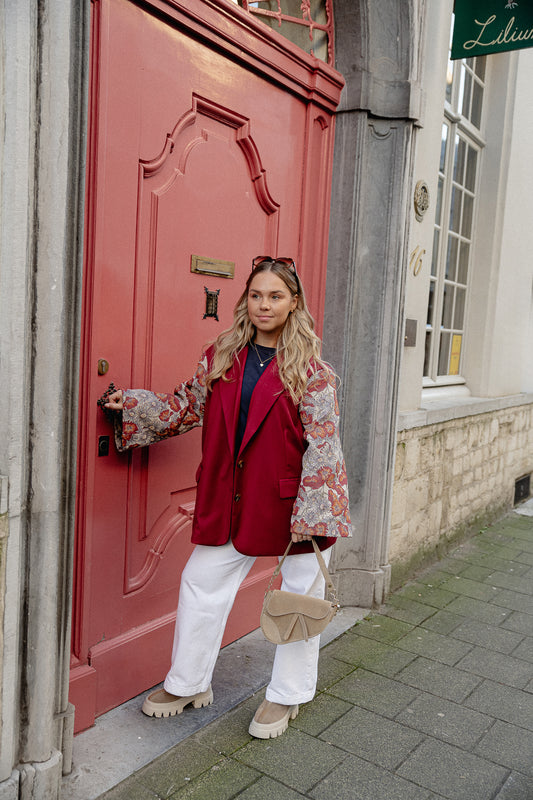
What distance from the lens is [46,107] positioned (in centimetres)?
200

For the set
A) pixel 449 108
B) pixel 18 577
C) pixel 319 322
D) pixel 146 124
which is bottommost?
pixel 18 577

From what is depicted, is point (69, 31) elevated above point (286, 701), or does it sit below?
above

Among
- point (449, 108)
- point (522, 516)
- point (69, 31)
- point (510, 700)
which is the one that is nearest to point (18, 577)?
point (69, 31)

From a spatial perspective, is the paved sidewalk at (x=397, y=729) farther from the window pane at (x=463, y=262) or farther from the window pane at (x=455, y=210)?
the window pane at (x=455, y=210)

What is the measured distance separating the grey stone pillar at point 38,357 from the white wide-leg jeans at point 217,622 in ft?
1.83

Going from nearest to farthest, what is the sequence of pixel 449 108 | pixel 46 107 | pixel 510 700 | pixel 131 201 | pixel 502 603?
1. pixel 46 107
2. pixel 131 201
3. pixel 510 700
4. pixel 502 603
5. pixel 449 108

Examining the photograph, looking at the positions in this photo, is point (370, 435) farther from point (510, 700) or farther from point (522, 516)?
point (522, 516)

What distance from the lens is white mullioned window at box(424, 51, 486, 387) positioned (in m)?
5.63

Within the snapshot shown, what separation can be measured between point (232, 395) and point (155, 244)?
2.35 feet

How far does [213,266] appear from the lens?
317 cm

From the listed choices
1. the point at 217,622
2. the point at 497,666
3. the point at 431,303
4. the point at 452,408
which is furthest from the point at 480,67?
the point at 217,622

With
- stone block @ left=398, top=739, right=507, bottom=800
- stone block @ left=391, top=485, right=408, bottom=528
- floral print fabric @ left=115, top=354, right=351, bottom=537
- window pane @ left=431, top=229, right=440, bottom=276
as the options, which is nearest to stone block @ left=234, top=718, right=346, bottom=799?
stone block @ left=398, top=739, right=507, bottom=800

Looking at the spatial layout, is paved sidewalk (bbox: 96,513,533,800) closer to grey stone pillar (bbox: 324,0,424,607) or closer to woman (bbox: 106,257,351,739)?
woman (bbox: 106,257,351,739)

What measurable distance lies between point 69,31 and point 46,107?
0.24 meters
